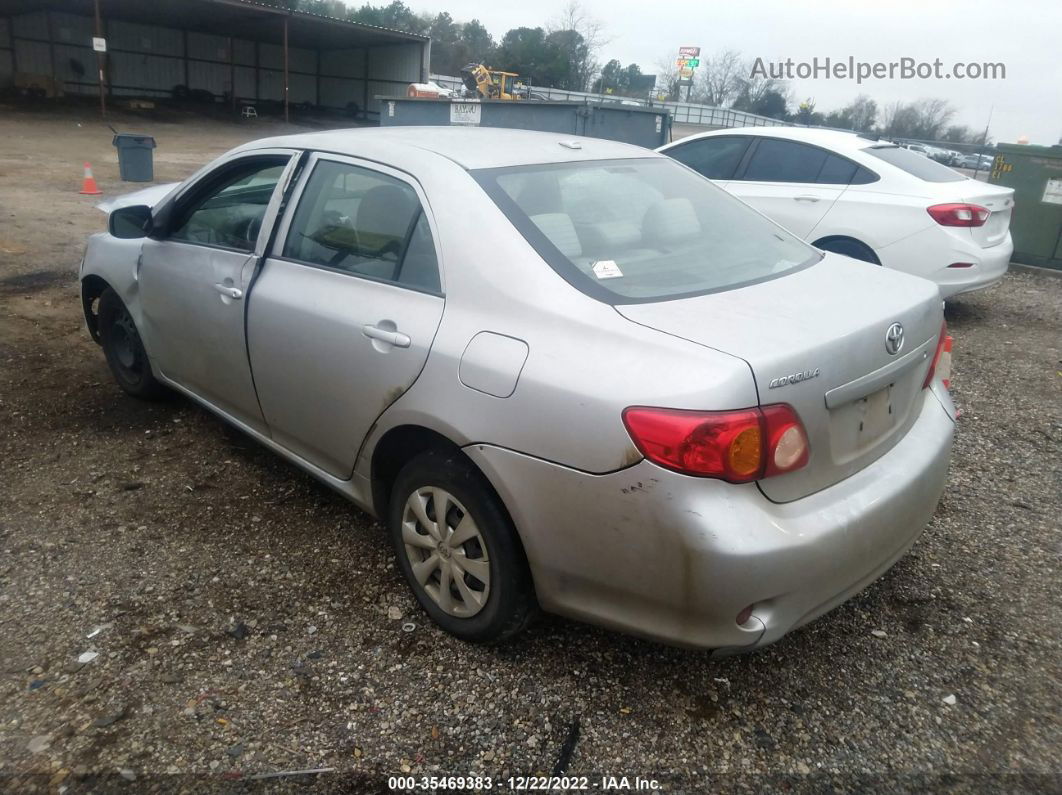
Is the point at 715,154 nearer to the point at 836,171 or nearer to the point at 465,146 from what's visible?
the point at 836,171

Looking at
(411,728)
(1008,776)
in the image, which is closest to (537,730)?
(411,728)

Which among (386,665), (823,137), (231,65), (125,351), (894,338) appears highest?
(231,65)

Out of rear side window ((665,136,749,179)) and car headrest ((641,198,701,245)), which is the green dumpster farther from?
car headrest ((641,198,701,245))

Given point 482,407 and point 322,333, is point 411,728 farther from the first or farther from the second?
point 322,333

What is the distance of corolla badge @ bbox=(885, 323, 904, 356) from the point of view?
242cm

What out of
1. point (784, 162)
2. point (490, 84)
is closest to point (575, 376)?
point (784, 162)

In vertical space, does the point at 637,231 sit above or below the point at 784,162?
below

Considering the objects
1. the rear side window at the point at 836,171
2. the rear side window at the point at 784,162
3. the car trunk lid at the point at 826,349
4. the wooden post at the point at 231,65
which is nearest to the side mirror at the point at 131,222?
the car trunk lid at the point at 826,349

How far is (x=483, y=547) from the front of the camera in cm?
253

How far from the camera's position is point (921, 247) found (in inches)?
261

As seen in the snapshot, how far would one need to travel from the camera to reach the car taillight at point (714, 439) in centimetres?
204

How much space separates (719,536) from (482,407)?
2.52ft

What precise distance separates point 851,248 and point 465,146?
486 cm

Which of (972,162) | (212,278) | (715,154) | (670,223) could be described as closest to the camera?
(670,223)
